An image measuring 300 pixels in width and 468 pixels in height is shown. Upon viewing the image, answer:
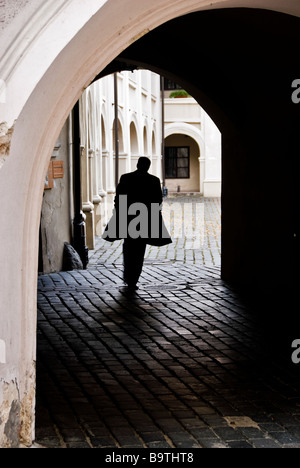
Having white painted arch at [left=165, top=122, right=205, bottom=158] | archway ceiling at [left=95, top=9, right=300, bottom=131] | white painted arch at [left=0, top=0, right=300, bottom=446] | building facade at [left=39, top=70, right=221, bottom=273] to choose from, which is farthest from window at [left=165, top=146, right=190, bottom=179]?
white painted arch at [left=0, top=0, right=300, bottom=446]

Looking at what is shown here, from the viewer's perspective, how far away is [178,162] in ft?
149

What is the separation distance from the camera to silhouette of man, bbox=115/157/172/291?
35.1 ft

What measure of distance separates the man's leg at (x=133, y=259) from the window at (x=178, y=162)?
34743 mm

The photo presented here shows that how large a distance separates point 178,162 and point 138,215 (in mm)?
35017

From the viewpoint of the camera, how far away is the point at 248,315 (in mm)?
8844

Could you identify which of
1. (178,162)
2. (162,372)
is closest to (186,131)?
(178,162)

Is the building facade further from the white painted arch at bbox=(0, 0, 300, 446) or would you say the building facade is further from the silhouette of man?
the white painted arch at bbox=(0, 0, 300, 446)

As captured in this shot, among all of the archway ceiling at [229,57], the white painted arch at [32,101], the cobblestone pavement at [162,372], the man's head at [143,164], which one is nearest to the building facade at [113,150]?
the man's head at [143,164]

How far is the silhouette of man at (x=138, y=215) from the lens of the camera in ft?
35.1

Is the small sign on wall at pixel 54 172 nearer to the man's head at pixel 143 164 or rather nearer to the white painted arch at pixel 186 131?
the man's head at pixel 143 164

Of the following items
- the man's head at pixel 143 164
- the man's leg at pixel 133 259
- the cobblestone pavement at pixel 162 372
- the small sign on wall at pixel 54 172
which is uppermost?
the man's head at pixel 143 164

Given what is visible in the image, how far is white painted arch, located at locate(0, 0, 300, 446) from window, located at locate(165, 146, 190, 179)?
4112cm

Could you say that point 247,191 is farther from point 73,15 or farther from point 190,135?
point 190,135

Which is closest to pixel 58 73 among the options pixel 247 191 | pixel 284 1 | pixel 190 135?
pixel 284 1
